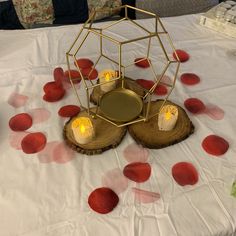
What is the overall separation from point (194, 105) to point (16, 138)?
53 cm

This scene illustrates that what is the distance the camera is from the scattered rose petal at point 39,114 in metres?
0.87

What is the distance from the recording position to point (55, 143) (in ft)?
2.64

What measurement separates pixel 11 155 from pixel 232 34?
0.97 meters

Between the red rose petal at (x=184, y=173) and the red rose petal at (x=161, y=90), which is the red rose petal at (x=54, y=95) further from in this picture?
the red rose petal at (x=184, y=173)

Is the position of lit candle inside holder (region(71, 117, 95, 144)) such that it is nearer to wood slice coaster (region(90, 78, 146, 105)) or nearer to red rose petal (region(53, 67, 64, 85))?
wood slice coaster (region(90, 78, 146, 105))

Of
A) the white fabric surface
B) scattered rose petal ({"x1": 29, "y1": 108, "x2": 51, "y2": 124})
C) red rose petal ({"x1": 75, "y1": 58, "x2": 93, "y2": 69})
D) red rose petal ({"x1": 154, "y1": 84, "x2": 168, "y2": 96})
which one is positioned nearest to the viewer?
the white fabric surface

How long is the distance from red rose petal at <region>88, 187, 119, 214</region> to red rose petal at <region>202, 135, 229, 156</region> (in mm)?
286

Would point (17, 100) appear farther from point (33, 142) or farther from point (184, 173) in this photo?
point (184, 173)

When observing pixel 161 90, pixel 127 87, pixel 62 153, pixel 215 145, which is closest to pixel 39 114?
pixel 62 153

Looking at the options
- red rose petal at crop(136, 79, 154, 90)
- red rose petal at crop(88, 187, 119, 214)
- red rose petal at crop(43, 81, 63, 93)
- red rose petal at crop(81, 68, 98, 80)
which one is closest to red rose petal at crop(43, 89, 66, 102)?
red rose petal at crop(43, 81, 63, 93)

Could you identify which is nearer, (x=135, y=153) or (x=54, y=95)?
(x=135, y=153)

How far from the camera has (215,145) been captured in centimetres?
81

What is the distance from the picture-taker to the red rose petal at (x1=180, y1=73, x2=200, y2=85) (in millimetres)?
1014

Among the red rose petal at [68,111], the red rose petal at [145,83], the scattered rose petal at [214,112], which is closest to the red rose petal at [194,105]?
the scattered rose petal at [214,112]
